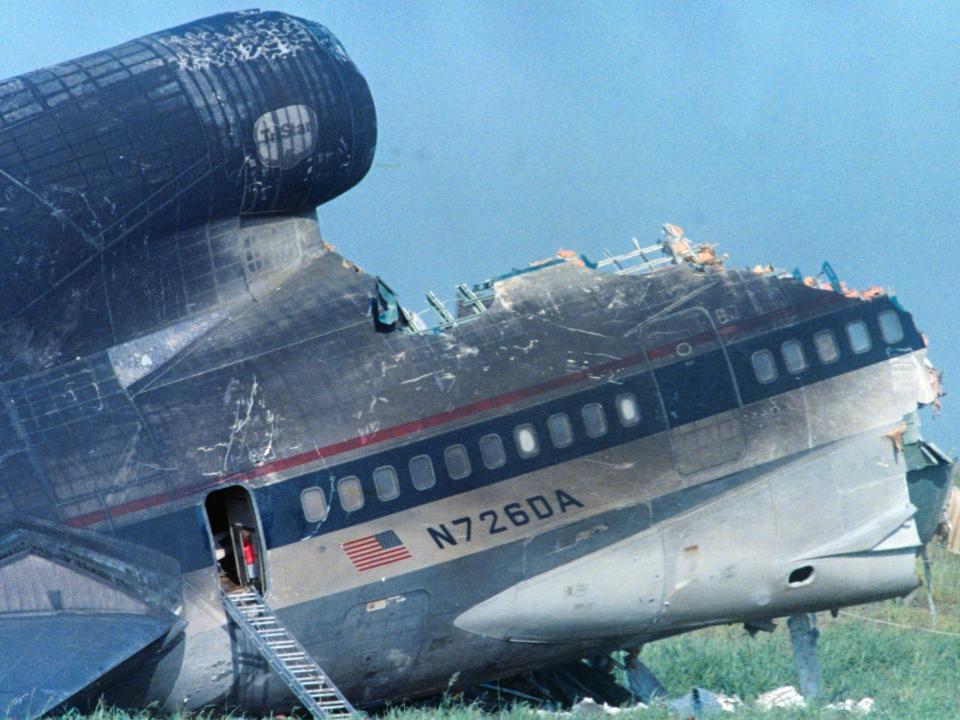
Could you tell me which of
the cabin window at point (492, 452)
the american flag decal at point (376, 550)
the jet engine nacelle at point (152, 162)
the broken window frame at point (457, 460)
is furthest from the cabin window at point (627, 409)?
the jet engine nacelle at point (152, 162)

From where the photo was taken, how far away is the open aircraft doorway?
17.5 meters

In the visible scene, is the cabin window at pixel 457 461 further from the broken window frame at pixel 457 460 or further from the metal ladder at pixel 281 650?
the metal ladder at pixel 281 650

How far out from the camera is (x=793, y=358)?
18859 mm

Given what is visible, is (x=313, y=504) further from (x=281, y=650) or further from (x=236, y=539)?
(x=281, y=650)

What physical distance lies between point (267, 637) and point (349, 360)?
122 inches

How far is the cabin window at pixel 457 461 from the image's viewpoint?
58.8 ft

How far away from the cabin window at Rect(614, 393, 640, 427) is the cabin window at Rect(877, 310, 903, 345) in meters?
3.08

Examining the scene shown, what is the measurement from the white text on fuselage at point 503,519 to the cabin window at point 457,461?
18.1 inches

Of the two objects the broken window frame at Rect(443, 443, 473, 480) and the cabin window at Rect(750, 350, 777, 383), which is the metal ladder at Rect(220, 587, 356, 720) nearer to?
the broken window frame at Rect(443, 443, 473, 480)

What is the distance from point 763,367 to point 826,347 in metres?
0.81

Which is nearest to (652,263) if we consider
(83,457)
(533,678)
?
(533,678)

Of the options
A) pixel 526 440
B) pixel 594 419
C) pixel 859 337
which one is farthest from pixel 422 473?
pixel 859 337

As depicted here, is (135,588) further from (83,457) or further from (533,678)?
(533,678)

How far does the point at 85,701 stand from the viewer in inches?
643
